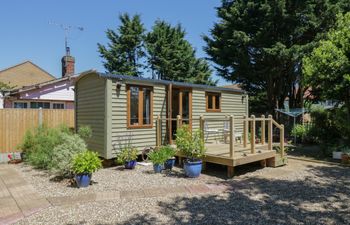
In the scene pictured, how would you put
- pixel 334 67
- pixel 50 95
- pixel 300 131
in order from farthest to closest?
pixel 50 95
pixel 300 131
pixel 334 67

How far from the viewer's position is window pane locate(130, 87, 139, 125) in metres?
8.56

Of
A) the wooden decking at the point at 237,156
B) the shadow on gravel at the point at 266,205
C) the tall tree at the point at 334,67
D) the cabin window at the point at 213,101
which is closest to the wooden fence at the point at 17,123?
the cabin window at the point at 213,101

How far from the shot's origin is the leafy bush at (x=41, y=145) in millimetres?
7758

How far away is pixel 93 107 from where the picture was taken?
29.0ft

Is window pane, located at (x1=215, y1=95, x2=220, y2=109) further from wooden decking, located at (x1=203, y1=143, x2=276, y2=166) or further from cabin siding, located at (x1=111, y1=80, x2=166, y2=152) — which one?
wooden decking, located at (x1=203, y1=143, x2=276, y2=166)

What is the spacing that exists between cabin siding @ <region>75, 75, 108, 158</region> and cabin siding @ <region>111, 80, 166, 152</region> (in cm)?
34

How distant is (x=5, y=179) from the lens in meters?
6.81

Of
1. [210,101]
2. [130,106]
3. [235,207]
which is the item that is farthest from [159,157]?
[210,101]

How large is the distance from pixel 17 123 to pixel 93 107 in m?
3.17

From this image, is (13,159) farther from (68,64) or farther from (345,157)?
(345,157)

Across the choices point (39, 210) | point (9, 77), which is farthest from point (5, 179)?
point (9, 77)

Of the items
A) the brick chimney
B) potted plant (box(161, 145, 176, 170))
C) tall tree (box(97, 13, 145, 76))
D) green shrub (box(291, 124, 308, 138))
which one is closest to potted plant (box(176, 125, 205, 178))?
potted plant (box(161, 145, 176, 170))

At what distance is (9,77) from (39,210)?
30553 mm

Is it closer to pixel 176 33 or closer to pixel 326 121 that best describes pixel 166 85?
pixel 326 121
